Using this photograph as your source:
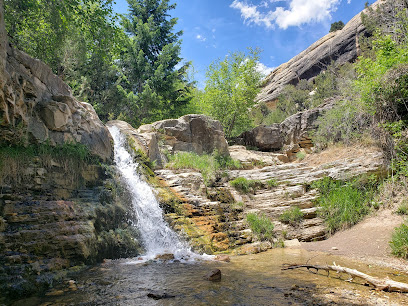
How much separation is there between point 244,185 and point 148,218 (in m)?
4.85

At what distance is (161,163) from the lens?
1241cm

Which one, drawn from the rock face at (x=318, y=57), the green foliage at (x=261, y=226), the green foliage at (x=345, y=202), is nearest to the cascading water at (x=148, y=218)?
the green foliage at (x=261, y=226)

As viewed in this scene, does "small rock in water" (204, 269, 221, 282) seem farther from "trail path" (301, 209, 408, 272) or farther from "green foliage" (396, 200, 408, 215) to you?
"green foliage" (396, 200, 408, 215)

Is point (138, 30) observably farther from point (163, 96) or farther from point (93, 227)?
point (93, 227)

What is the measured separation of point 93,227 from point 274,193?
7.61 m

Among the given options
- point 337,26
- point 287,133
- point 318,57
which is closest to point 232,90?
point 287,133

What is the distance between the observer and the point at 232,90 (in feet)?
64.2

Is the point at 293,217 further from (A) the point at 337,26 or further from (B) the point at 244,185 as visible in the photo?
(A) the point at 337,26

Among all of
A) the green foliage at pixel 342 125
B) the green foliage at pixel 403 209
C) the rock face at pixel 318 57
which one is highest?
the rock face at pixel 318 57

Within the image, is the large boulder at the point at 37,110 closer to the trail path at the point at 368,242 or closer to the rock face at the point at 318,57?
the trail path at the point at 368,242

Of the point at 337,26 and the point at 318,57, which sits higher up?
the point at 337,26

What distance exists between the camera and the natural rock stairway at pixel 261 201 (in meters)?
8.81

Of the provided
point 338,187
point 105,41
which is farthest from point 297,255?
point 105,41

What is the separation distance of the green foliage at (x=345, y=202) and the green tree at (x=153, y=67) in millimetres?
13719
